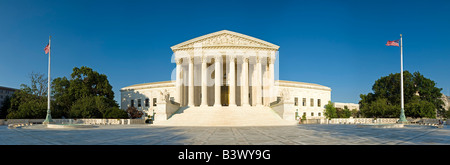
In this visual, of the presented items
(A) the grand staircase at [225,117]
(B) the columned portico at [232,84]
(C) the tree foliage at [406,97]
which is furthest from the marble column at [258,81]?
(C) the tree foliage at [406,97]

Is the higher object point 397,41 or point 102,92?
point 397,41

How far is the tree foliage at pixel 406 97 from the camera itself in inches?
2047

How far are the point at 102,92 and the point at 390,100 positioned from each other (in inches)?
2373

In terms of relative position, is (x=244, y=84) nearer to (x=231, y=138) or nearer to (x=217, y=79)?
(x=217, y=79)

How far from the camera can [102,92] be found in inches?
2446

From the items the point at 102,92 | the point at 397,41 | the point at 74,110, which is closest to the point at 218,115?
the point at 397,41

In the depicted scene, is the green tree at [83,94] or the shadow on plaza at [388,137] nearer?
the shadow on plaza at [388,137]

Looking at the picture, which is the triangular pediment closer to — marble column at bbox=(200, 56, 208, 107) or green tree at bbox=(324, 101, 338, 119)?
marble column at bbox=(200, 56, 208, 107)

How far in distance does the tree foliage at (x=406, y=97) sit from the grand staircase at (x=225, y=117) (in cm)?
2393

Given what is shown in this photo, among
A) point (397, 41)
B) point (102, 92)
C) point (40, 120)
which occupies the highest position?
point (397, 41)

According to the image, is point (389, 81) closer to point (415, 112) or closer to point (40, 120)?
point (415, 112)

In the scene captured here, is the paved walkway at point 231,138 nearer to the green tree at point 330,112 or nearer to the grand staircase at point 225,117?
the grand staircase at point 225,117

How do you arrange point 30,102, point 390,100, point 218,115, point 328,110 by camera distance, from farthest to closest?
point 328,110
point 390,100
point 30,102
point 218,115

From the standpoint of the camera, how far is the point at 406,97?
58.2 m
